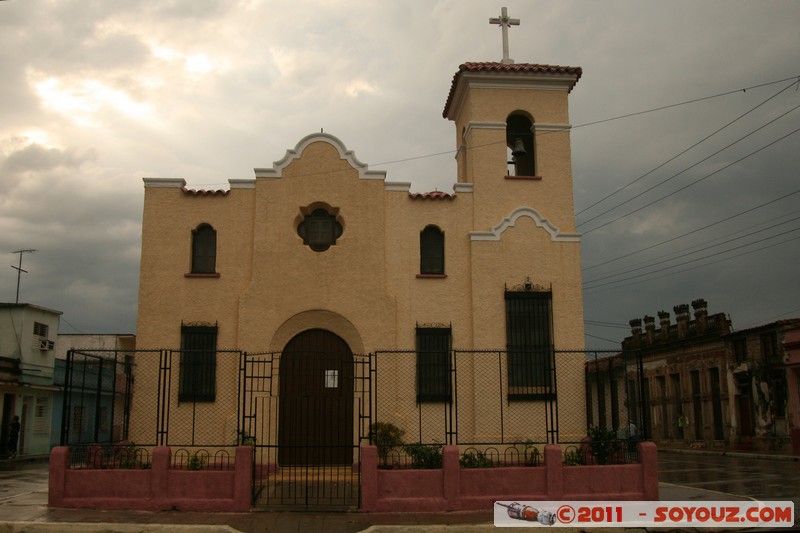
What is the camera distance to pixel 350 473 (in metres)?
17.3

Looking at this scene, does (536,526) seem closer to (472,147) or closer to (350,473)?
(350,473)

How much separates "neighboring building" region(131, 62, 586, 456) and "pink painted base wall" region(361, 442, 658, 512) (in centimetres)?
371

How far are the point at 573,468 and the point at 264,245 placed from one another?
9285mm

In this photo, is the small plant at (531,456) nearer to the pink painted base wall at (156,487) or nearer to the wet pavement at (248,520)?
the wet pavement at (248,520)

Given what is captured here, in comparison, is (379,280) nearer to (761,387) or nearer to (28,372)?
(28,372)

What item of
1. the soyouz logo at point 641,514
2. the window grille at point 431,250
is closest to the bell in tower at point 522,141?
the window grille at point 431,250

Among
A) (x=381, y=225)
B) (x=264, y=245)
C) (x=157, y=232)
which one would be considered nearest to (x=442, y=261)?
(x=381, y=225)

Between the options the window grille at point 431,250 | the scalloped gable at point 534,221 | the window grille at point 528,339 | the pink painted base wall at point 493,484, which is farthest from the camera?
the window grille at point 431,250

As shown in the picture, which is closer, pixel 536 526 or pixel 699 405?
pixel 536 526

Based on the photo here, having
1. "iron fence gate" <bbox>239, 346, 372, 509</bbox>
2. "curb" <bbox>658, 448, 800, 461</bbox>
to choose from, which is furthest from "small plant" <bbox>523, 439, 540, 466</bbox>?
"curb" <bbox>658, 448, 800, 461</bbox>

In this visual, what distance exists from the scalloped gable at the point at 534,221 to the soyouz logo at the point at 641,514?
25.3ft

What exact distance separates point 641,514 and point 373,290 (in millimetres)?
8267

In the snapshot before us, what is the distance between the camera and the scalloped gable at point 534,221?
19422mm

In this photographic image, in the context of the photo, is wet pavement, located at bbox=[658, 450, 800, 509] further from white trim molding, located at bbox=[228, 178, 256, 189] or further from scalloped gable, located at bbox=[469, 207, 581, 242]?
white trim molding, located at bbox=[228, 178, 256, 189]
